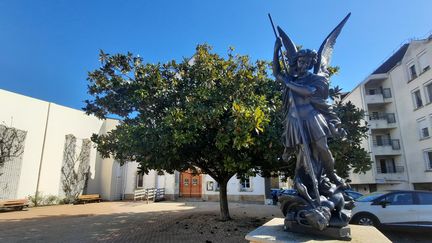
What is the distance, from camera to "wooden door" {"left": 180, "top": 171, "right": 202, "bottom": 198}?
75.5ft

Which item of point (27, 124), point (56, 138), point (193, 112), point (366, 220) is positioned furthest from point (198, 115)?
point (56, 138)

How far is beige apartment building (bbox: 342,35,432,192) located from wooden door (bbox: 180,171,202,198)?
52.0 ft

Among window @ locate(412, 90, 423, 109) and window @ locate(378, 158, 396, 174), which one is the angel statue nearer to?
window @ locate(412, 90, 423, 109)

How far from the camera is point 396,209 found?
322 inches

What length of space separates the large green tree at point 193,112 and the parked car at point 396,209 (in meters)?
3.16

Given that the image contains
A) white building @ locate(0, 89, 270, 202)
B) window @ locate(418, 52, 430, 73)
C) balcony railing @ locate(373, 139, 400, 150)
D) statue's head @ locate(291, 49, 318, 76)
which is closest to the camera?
statue's head @ locate(291, 49, 318, 76)

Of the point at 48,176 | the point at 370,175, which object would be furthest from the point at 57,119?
the point at 370,175

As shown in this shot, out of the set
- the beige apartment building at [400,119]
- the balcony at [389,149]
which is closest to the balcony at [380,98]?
the beige apartment building at [400,119]

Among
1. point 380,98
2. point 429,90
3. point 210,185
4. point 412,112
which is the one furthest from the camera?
point 380,98

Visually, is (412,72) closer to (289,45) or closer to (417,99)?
Result: (417,99)

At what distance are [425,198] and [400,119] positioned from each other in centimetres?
1952

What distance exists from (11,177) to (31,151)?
6.62 feet

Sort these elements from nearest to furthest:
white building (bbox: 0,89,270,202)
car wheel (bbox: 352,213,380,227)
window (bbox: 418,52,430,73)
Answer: car wheel (bbox: 352,213,380,227) < white building (bbox: 0,89,270,202) < window (bbox: 418,52,430,73)

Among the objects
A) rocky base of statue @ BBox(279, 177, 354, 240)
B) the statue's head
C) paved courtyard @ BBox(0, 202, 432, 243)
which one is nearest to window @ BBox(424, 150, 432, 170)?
paved courtyard @ BBox(0, 202, 432, 243)
